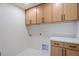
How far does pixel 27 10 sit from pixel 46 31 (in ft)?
1.33

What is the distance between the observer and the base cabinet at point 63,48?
1781 mm

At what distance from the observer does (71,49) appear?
72.2 inches

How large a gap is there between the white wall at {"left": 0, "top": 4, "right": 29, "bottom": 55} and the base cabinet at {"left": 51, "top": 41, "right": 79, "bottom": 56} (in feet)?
1.30

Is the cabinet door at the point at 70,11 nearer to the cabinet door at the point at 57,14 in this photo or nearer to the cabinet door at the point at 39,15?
the cabinet door at the point at 57,14

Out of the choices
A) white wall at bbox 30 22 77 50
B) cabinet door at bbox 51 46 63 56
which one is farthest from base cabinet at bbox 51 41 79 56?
white wall at bbox 30 22 77 50

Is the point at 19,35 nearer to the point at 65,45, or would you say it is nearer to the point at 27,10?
the point at 27,10

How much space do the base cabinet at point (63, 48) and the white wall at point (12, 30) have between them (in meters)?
0.40

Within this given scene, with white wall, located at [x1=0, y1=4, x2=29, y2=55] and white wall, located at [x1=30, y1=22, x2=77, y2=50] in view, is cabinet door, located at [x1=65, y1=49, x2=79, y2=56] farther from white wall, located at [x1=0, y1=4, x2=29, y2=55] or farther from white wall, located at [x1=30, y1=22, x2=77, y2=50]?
white wall, located at [x1=0, y1=4, x2=29, y2=55]

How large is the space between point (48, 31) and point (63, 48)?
A: 32 centimetres

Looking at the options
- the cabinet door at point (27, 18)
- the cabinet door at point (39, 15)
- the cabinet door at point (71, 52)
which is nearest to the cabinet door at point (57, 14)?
the cabinet door at point (39, 15)

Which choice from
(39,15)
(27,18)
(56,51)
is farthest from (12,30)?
(56,51)

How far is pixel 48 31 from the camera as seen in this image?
74.2 inches

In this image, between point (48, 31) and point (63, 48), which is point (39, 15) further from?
point (63, 48)

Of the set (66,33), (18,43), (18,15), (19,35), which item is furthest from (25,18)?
(66,33)
